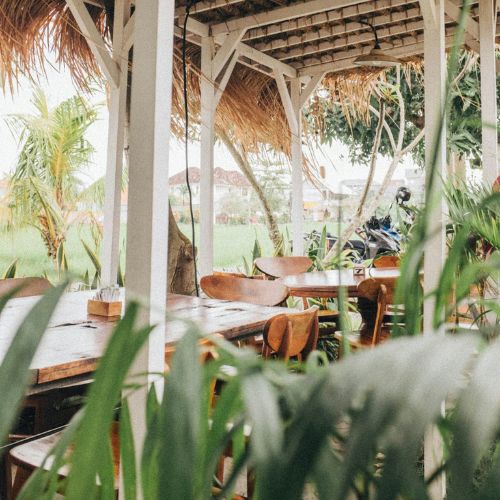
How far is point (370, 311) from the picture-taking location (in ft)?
11.8

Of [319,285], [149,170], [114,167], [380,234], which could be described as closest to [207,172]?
[114,167]

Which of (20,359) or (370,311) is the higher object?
(20,359)

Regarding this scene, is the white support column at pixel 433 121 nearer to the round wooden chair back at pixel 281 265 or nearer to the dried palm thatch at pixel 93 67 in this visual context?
the dried palm thatch at pixel 93 67

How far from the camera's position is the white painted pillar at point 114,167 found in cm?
354

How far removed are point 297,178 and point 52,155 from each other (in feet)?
9.22

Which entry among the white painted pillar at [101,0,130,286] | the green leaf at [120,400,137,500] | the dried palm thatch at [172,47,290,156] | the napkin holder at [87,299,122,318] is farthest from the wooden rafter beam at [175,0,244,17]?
the green leaf at [120,400,137,500]

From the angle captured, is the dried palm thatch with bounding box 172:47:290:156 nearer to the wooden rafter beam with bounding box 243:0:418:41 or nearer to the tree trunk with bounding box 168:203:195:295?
the wooden rafter beam with bounding box 243:0:418:41

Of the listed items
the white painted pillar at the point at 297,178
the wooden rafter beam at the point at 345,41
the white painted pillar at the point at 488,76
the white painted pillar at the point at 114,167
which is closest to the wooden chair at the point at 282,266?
the white painted pillar at the point at 297,178

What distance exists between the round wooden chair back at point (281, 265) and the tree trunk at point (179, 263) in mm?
726

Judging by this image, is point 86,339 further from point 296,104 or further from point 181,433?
point 296,104

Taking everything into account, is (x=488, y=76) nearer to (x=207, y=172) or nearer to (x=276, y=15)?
(x=276, y=15)

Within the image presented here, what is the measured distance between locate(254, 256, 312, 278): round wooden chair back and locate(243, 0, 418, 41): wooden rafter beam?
6.34 ft

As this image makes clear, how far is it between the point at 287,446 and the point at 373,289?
2.86 meters

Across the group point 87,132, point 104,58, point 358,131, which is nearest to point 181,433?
point 104,58
